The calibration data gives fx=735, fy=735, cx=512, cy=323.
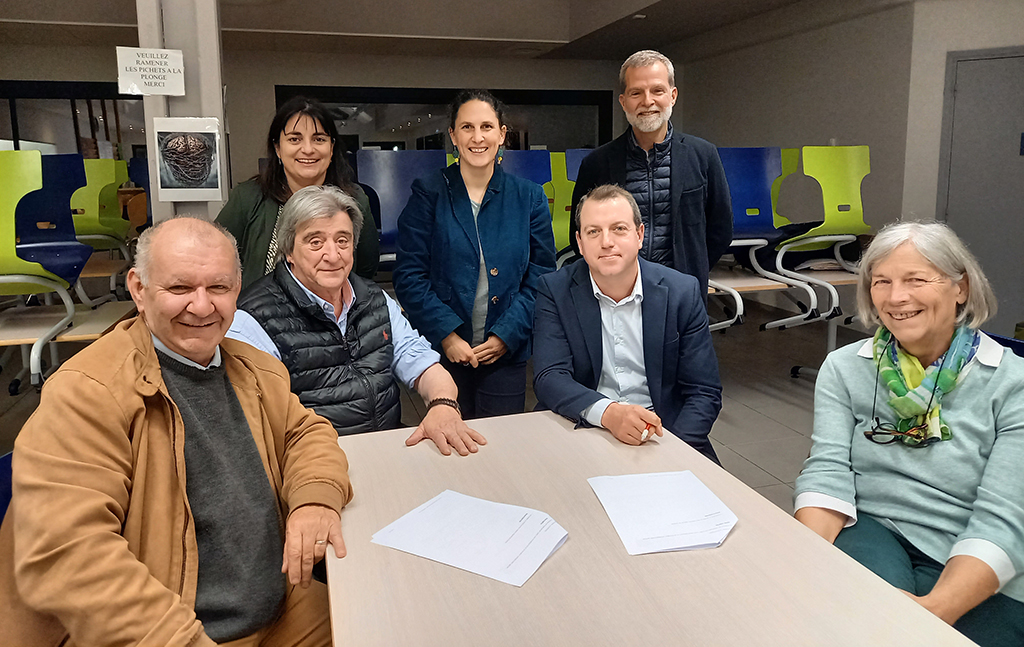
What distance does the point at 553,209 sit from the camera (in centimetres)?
470

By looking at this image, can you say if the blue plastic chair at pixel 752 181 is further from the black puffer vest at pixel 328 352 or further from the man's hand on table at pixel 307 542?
the man's hand on table at pixel 307 542

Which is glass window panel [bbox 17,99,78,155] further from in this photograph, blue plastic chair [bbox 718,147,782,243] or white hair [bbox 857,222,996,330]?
white hair [bbox 857,222,996,330]

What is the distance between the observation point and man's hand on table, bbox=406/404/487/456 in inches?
63.4

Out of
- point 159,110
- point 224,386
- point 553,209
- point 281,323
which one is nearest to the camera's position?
point 224,386

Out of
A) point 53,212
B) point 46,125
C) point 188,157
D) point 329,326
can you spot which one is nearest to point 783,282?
point 329,326

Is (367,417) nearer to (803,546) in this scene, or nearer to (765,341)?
(803,546)

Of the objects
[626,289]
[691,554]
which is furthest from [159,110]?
[691,554]

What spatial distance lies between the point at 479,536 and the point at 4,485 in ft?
2.44

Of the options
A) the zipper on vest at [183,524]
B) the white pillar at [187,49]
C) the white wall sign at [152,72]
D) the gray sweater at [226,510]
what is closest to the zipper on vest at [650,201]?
the white pillar at [187,49]

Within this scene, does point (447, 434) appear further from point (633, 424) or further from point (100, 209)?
point (100, 209)

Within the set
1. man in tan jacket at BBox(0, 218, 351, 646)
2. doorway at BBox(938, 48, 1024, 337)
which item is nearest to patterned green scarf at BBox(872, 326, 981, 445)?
man in tan jacket at BBox(0, 218, 351, 646)

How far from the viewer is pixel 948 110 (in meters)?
5.50

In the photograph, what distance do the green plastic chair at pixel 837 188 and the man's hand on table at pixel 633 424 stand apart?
2.88 m

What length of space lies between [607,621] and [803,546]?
1.27 ft
